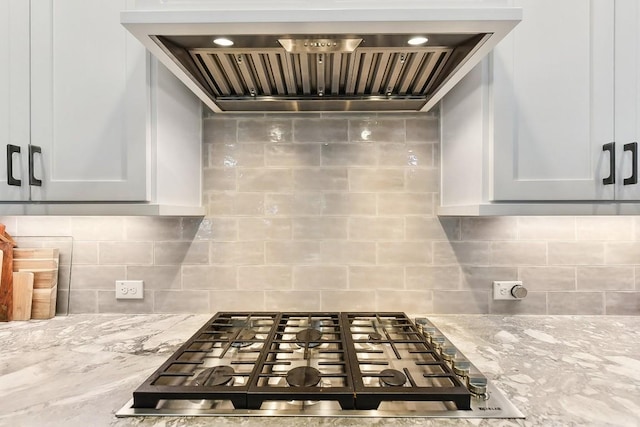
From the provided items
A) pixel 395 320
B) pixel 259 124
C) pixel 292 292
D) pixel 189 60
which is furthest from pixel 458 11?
pixel 292 292

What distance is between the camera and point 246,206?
1.44 m

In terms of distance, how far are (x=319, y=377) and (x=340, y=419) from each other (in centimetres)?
12

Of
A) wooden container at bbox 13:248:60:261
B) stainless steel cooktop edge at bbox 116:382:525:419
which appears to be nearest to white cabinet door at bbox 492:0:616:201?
stainless steel cooktop edge at bbox 116:382:525:419

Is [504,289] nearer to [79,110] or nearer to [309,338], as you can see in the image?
[309,338]

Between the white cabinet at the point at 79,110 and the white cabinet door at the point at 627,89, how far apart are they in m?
1.46

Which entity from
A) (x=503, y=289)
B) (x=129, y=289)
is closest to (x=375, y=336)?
(x=503, y=289)

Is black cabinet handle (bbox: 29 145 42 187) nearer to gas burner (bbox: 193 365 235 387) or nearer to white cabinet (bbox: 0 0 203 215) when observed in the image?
white cabinet (bbox: 0 0 203 215)

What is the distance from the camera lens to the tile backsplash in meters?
1.43

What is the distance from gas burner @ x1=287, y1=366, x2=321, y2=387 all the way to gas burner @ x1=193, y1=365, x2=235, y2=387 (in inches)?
6.0

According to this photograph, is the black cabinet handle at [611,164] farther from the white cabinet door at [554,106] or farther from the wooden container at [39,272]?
the wooden container at [39,272]

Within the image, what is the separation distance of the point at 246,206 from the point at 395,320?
2.49 ft

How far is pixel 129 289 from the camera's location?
56.5 inches

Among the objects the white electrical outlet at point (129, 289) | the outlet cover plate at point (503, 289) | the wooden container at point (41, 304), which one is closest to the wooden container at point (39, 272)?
the wooden container at point (41, 304)

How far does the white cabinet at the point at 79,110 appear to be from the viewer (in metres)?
1.07
